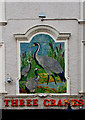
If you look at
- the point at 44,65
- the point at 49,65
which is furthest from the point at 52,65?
the point at 44,65

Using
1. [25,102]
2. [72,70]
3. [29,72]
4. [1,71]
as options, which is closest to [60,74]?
[72,70]

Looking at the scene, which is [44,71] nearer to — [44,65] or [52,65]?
[44,65]

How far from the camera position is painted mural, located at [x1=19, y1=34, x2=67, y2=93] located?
985 cm

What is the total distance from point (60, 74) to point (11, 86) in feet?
7.31

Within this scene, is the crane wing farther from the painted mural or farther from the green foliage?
the green foliage

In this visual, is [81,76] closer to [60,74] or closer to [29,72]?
[60,74]

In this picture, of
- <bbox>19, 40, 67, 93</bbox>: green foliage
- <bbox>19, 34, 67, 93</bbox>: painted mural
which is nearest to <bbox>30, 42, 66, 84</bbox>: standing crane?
<bbox>19, 34, 67, 93</bbox>: painted mural

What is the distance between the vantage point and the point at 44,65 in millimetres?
9867

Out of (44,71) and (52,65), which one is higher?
(52,65)

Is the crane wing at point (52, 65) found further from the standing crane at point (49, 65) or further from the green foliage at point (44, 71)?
the green foliage at point (44, 71)

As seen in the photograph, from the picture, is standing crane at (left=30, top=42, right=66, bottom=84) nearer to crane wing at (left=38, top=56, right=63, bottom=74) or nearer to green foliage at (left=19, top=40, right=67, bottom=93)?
crane wing at (left=38, top=56, right=63, bottom=74)

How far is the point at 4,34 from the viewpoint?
32.5ft

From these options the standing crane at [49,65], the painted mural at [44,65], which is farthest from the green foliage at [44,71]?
the standing crane at [49,65]

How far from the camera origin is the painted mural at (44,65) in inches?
388
